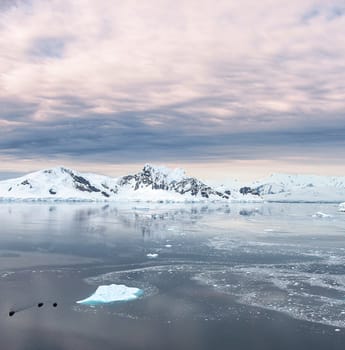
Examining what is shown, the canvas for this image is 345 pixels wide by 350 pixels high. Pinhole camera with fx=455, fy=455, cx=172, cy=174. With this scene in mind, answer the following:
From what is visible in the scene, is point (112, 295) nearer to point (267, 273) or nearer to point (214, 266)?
point (214, 266)

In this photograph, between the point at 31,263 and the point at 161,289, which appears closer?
the point at 161,289

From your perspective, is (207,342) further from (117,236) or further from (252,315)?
(117,236)

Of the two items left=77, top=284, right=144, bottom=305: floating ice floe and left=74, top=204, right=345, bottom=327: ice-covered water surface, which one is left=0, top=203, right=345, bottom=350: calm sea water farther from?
left=77, top=284, right=144, bottom=305: floating ice floe

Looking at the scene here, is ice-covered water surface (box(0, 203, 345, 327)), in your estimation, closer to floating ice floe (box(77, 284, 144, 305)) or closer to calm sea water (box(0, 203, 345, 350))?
calm sea water (box(0, 203, 345, 350))

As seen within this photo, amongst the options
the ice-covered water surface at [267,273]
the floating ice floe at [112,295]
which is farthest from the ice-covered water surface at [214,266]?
the floating ice floe at [112,295]

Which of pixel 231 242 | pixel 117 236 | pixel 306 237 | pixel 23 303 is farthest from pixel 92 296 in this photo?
pixel 306 237

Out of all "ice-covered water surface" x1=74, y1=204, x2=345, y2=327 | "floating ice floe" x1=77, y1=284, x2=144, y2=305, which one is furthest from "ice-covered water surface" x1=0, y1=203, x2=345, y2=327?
"floating ice floe" x1=77, y1=284, x2=144, y2=305

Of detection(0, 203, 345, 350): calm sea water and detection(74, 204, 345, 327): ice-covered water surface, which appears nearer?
detection(0, 203, 345, 350): calm sea water

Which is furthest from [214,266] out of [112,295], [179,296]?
[112,295]
